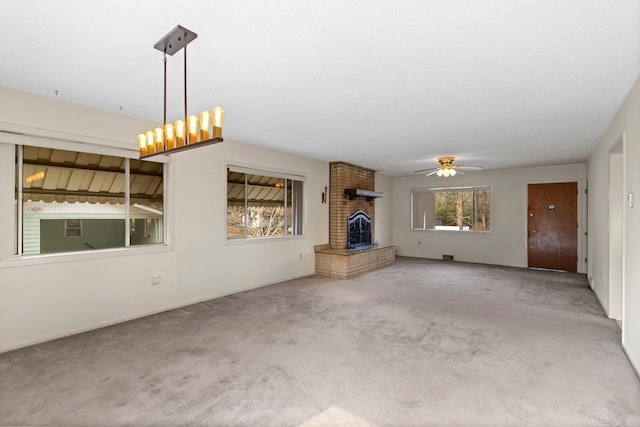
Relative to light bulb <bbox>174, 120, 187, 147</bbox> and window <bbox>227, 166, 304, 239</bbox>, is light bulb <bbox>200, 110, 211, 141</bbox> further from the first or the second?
window <bbox>227, 166, 304, 239</bbox>

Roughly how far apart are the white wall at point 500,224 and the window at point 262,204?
4229 millimetres

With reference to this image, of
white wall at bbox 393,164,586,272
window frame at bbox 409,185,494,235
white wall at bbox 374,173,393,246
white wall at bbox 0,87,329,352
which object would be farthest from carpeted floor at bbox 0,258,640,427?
white wall at bbox 374,173,393,246

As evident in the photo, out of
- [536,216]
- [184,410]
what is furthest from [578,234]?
[184,410]

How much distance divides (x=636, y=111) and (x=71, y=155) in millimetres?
5493

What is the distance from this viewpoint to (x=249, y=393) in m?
2.26

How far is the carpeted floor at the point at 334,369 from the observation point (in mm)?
2033

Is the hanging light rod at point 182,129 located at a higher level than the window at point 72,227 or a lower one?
higher

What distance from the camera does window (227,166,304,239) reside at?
518 centimetres

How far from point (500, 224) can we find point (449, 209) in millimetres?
1425

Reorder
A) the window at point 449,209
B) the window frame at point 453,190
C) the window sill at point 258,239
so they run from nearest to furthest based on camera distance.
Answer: the window sill at point 258,239 < the window frame at point 453,190 < the window at point 449,209

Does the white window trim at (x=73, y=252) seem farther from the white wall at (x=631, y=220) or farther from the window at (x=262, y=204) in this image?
the white wall at (x=631, y=220)

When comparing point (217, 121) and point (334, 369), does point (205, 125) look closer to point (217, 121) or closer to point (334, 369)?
point (217, 121)

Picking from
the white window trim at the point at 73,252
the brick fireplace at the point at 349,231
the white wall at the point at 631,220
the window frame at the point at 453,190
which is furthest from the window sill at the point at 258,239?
the white wall at the point at 631,220

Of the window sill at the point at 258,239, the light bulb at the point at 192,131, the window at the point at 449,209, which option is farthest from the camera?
the window at the point at 449,209
